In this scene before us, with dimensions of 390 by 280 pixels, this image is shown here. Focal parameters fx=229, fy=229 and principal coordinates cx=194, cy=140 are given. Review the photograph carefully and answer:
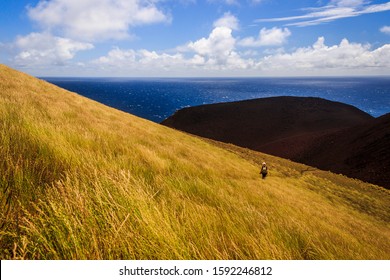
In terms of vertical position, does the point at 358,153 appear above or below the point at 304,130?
below

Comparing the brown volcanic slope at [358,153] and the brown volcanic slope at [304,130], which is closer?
the brown volcanic slope at [358,153]

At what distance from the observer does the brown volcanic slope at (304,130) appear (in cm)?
3100

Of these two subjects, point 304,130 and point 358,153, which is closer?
point 358,153

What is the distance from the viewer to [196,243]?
2.09m

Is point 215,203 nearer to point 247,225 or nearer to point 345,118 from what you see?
point 247,225

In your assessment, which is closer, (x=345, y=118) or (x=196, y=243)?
(x=196, y=243)

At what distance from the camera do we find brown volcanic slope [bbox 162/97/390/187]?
3100 cm

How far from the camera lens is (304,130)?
53625 millimetres

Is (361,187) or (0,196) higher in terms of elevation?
(0,196)

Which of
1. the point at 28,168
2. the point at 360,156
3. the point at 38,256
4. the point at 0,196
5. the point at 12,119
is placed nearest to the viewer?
the point at 38,256

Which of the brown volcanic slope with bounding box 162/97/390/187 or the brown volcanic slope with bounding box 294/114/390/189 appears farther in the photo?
the brown volcanic slope with bounding box 162/97/390/187
